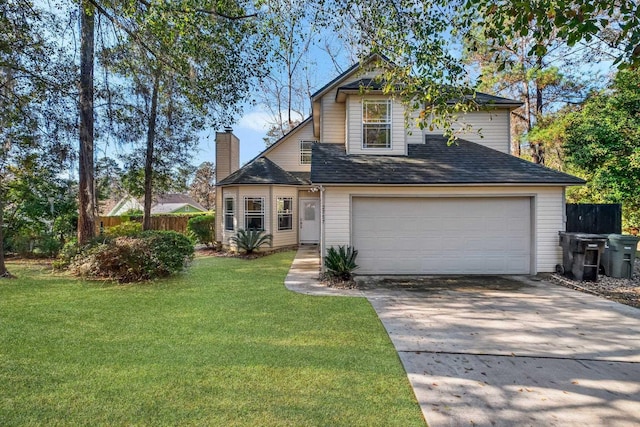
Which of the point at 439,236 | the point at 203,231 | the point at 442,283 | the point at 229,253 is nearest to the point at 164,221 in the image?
the point at 203,231

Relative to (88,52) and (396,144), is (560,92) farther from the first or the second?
(88,52)

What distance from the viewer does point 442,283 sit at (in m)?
8.16

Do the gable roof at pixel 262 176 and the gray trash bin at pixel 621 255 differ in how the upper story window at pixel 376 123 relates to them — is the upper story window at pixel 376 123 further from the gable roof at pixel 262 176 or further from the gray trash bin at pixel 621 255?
the gray trash bin at pixel 621 255

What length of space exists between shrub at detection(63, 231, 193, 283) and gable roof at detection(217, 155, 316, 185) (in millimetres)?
6164

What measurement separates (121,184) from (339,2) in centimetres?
1363

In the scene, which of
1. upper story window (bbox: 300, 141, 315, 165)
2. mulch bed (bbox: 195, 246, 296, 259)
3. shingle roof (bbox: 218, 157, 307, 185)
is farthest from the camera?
upper story window (bbox: 300, 141, 315, 165)

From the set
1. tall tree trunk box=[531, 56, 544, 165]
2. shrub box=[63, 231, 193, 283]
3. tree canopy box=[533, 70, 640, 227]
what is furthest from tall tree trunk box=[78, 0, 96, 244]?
tall tree trunk box=[531, 56, 544, 165]

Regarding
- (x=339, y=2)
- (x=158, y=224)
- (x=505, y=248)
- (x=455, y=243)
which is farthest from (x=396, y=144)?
(x=158, y=224)

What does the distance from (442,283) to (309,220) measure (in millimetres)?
8883

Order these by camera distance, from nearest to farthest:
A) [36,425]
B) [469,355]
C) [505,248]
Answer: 1. [36,425]
2. [469,355]
3. [505,248]

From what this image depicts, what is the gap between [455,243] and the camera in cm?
906

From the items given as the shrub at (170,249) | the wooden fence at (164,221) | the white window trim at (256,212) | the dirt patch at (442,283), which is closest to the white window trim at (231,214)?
the white window trim at (256,212)

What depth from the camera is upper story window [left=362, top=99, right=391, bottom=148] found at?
32.7 ft

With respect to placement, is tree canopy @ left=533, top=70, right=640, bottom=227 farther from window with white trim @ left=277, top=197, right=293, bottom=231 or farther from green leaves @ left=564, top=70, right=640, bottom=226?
window with white trim @ left=277, top=197, right=293, bottom=231
